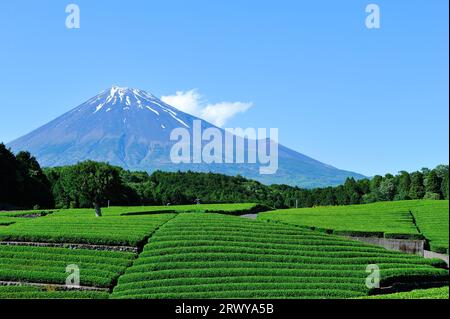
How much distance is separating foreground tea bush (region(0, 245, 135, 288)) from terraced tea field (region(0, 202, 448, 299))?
0.16 ft

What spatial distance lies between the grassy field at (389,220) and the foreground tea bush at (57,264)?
1872 centimetres

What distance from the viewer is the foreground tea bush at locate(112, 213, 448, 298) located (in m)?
24.4

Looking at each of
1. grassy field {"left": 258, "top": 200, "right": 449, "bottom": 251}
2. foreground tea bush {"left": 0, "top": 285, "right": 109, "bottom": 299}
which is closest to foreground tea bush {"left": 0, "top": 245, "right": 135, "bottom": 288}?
foreground tea bush {"left": 0, "top": 285, "right": 109, "bottom": 299}

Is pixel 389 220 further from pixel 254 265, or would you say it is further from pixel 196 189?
pixel 196 189

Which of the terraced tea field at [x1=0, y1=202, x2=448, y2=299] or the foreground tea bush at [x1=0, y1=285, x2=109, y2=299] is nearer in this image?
the foreground tea bush at [x1=0, y1=285, x2=109, y2=299]

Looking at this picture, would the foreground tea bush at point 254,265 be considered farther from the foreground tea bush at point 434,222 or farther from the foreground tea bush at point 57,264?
the foreground tea bush at point 434,222

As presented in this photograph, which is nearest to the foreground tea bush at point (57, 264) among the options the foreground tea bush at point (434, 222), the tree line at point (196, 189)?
the foreground tea bush at point (434, 222)

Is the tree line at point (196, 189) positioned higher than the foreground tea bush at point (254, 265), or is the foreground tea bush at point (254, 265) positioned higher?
the tree line at point (196, 189)

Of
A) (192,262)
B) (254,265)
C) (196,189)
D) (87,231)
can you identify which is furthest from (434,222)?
(196,189)

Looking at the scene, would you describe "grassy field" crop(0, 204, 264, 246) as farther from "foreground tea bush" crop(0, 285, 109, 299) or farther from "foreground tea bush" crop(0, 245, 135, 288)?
"foreground tea bush" crop(0, 285, 109, 299)

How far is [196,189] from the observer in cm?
9994

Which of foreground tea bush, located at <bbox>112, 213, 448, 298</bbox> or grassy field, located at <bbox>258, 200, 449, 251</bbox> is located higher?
grassy field, located at <bbox>258, 200, 449, 251</bbox>

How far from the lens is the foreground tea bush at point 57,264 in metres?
26.1
